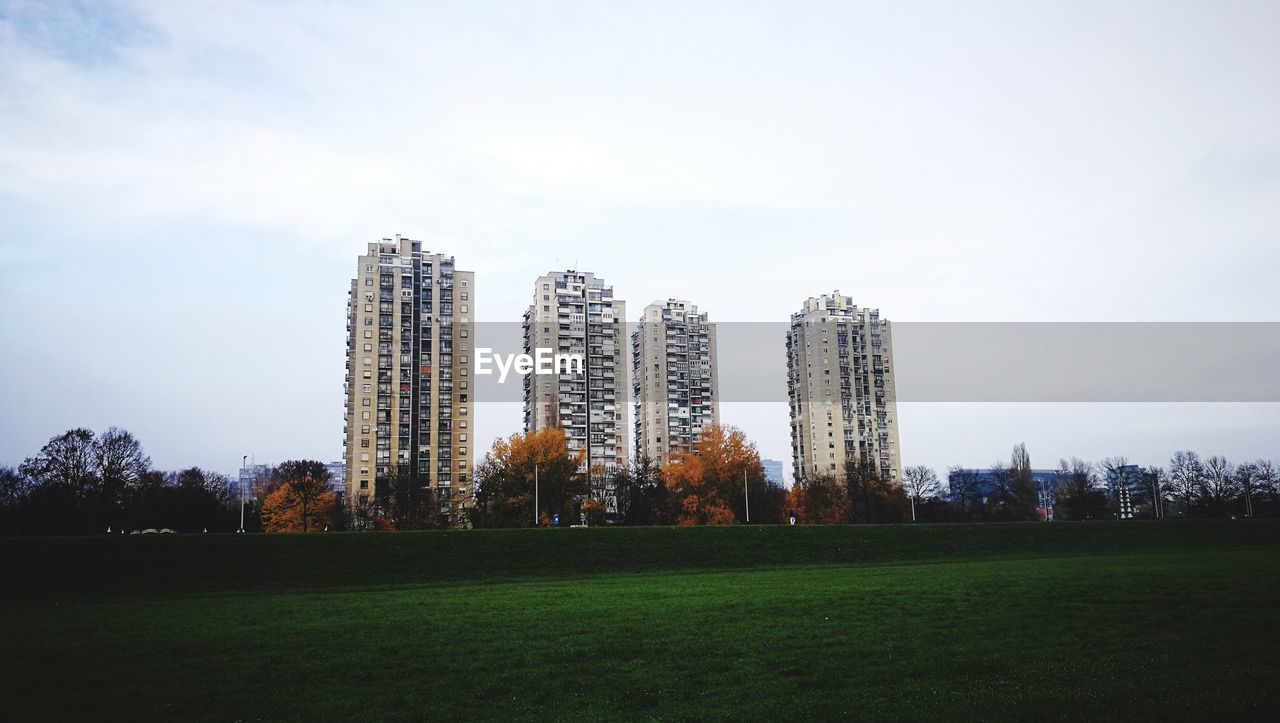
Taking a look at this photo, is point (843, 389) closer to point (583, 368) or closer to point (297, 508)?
point (583, 368)

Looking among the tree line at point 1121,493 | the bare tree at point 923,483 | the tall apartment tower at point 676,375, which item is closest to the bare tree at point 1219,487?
the tree line at point 1121,493

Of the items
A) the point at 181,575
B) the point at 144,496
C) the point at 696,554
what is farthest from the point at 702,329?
the point at 181,575

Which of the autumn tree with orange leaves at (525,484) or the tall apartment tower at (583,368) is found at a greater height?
the tall apartment tower at (583,368)

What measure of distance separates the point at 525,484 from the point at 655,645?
62997 mm

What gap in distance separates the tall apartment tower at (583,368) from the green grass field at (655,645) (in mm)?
93851

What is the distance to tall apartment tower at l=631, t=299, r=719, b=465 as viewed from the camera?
470ft

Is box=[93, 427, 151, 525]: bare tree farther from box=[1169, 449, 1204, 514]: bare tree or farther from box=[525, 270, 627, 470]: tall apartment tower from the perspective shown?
box=[1169, 449, 1204, 514]: bare tree

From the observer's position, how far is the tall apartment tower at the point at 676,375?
14338cm

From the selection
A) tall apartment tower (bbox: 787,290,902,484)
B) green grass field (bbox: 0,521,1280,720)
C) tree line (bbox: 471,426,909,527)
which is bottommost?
green grass field (bbox: 0,521,1280,720)

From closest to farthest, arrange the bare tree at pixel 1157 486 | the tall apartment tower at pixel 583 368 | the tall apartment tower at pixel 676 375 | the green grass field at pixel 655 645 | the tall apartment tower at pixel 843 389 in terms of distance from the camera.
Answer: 1. the green grass field at pixel 655 645
2. the bare tree at pixel 1157 486
3. the tall apartment tower at pixel 583 368
4. the tall apartment tower at pixel 843 389
5. the tall apartment tower at pixel 676 375

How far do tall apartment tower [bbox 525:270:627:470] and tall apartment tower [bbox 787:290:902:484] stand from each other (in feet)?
113

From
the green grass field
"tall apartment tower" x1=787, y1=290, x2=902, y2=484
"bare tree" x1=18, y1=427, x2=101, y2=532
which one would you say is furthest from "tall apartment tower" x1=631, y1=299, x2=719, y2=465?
the green grass field

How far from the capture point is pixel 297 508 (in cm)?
9288

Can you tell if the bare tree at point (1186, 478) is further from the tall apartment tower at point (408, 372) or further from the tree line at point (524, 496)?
the tall apartment tower at point (408, 372)
